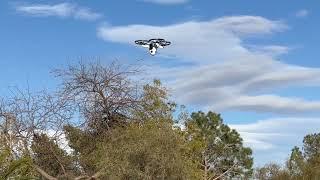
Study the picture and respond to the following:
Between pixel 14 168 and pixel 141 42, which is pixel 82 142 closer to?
pixel 141 42

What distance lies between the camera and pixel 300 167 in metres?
46.5

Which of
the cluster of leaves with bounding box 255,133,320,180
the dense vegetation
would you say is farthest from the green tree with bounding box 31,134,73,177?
the cluster of leaves with bounding box 255,133,320,180

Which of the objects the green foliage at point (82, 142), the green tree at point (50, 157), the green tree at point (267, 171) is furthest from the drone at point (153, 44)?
the green tree at point (267, 171)

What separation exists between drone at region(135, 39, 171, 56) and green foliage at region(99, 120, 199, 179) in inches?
124

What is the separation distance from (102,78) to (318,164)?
21.2m

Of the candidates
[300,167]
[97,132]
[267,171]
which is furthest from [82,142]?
[267,171]

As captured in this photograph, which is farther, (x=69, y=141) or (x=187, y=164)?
(x=69, y=141)

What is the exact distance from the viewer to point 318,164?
46.4 metres

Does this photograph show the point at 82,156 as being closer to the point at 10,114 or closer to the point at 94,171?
the point at 94,171

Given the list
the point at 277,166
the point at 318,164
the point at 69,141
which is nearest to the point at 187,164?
the point at 69,141

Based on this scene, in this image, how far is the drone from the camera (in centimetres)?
2644

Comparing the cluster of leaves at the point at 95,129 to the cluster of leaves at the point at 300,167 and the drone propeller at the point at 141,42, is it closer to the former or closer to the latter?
the drone propeller at the point at 141,42

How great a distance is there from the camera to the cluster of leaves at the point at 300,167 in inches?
1743

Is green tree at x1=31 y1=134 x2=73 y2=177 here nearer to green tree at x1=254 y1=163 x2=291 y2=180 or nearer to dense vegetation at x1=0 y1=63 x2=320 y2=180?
dense vegetation at x1=0 y1=63 x2=320 y2=180
